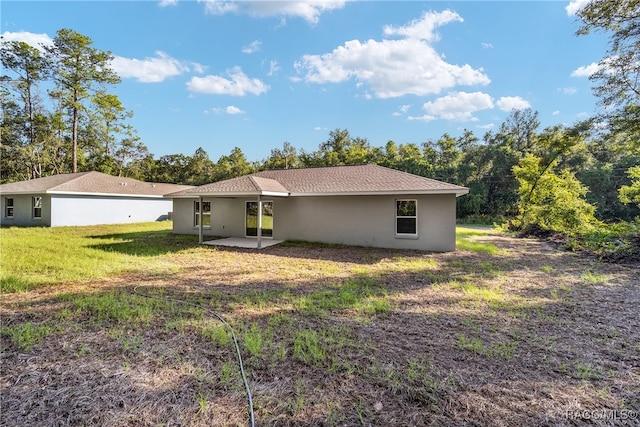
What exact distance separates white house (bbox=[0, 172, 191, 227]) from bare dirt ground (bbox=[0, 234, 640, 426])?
1626 centimetres

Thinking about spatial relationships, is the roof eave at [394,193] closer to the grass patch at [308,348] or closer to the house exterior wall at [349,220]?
the house exterior wall at [349,220]

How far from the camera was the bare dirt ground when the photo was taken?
7.75 feet

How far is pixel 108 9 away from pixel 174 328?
11.5 metres

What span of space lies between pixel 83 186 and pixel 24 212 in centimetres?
411

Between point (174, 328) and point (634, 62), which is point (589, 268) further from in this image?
point (174, 328)

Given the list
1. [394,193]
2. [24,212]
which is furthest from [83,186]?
[394,193]

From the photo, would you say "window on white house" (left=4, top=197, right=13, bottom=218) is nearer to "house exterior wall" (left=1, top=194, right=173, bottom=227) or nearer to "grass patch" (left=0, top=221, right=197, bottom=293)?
"house exterior wall" (left=1, top=194, right=173, bottom=227)

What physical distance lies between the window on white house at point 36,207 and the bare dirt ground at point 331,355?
17954 mm

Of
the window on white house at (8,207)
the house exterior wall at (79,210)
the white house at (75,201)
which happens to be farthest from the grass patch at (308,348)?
the window on white house at (8,207)

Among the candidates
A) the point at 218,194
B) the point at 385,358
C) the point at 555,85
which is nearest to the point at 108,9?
the point at 218,194

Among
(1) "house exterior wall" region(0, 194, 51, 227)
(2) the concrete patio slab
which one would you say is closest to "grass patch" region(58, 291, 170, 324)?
(2) the concrete patio slab

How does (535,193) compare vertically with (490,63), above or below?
below

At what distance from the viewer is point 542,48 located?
11.4m

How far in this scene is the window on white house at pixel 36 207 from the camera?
18.6 m
